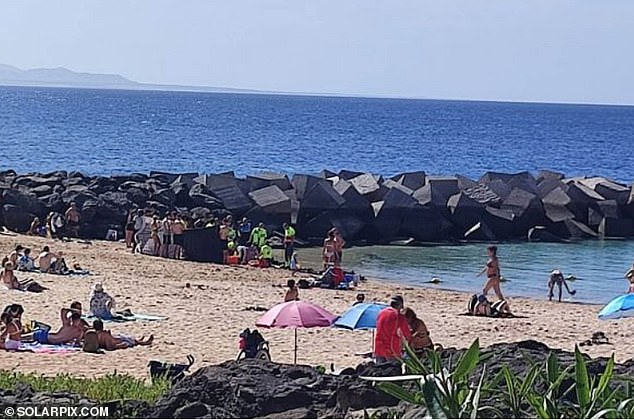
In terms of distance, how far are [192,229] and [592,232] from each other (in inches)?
578

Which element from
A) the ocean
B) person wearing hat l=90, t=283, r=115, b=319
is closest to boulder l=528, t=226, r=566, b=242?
the ocean

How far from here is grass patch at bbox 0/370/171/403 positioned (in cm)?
835

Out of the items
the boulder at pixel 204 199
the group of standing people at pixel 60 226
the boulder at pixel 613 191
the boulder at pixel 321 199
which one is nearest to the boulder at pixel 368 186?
the boulder at pixel 321 199

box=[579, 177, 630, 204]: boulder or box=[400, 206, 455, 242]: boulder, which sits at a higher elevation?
box=[579, 177, 630, 204]: boulder

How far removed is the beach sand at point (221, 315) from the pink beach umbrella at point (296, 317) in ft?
2.96

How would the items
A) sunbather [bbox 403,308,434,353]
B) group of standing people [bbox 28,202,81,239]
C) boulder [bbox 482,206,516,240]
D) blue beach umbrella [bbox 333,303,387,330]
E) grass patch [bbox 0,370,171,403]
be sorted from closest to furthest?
1. grass patch [bbox 0,370,171,403]
2. sunbather [bbox 403,308,434,353]
3. blue beach umbrella [bbox 333,303,387,330]
4. group of standing people [bbox 28,202,81,239]
5. boulder [bbox 482,206,516,240]

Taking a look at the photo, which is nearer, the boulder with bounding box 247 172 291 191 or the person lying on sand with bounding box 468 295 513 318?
the person lying on sand with bounding box 468 295 513 318

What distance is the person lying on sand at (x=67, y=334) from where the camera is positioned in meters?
13.6

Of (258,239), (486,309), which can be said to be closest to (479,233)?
(258,239)

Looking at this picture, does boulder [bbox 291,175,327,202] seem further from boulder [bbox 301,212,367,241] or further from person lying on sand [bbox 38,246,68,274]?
person lying on sand [bbox 38,246,68,274]

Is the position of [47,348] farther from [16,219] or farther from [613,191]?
[613,191]

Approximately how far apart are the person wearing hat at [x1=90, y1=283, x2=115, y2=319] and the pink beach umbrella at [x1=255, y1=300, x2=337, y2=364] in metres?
4.29

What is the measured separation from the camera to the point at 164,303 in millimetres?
17781

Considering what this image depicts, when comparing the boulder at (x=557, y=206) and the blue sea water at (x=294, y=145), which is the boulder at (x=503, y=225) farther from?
the blue sea water at (x=294, y=145)
